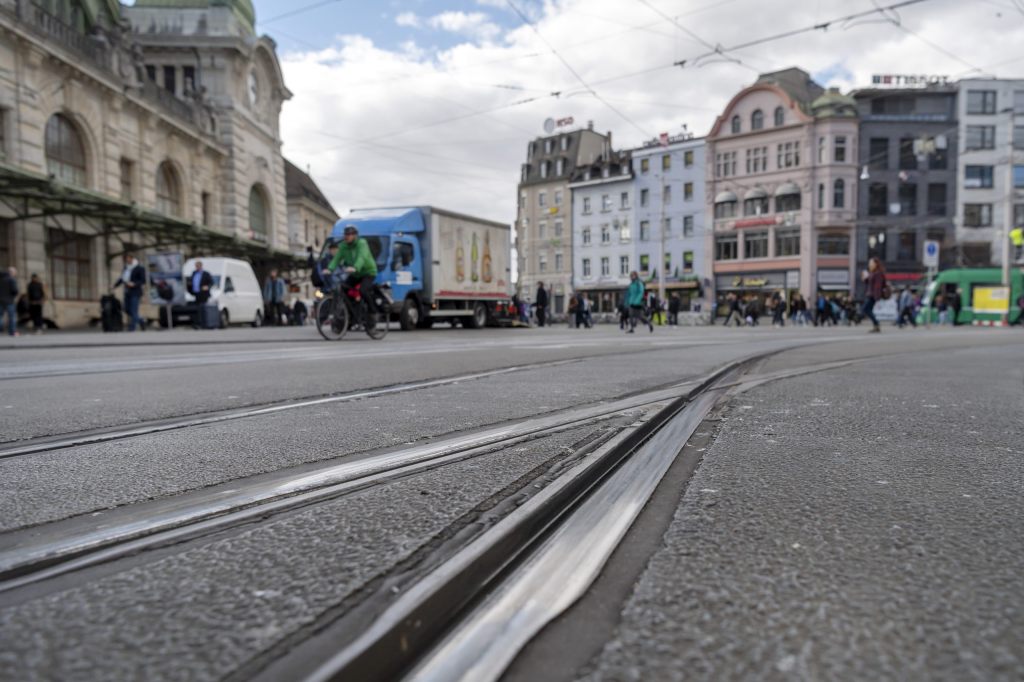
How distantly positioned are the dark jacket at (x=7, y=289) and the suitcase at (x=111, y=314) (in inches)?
123

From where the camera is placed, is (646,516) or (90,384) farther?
(90,384)

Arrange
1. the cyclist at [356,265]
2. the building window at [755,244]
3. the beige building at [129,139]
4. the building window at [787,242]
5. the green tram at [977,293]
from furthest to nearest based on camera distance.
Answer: the building window at [755,244]
the building window at [787,242]
the green tram at [977,293]
the beige building at [129,139]
the cyclist at [356,265]

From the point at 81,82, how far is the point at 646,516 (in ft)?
90.6

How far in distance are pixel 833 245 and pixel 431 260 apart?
3978cm

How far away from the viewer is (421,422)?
305cm

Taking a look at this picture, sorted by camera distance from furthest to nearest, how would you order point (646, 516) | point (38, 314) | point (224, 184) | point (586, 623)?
point (224, 184) → point (38, 314) → point (646, 516) → point (586, 623)

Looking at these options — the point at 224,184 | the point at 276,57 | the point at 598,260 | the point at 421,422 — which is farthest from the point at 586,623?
the point at 598,260

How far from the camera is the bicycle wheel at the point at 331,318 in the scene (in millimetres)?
11992

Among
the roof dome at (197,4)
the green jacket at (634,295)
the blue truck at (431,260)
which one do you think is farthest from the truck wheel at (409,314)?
the roof dome at (197,4)

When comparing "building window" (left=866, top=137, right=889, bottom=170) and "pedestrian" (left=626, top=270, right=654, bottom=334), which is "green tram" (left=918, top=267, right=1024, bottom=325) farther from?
"pedestrian" (left=626, top=270, right=654, bottom=334)

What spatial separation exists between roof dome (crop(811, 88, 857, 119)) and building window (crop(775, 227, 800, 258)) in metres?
8.34

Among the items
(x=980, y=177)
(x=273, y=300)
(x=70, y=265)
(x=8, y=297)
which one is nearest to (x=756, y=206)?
(x=980, y=177)

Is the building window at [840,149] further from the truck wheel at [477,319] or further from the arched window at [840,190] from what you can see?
the truck wheel at [477,319]

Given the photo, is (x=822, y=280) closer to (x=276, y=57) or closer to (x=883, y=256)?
(x=883, y=256)
